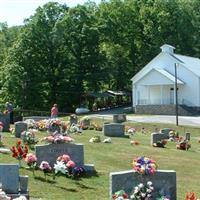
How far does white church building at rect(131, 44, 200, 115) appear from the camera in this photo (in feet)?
226

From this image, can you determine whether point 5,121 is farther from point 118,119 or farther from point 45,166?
point 118,119

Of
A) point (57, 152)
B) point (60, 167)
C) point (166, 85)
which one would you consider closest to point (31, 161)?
point (60, 167)

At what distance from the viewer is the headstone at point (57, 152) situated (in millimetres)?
17969

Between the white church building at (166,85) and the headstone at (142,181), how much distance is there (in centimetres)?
5383

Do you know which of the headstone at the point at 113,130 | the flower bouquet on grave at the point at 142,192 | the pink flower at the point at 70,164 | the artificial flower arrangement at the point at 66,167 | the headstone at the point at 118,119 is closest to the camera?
the flower bouquet on grave at the point at 142,192

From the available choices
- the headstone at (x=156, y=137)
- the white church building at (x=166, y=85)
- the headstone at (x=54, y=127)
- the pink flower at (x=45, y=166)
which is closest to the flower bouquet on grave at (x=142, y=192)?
the pink flower at (x=45, y=166)

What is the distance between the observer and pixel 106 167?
19562 mm

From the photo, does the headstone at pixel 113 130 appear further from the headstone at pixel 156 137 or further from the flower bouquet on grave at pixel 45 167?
the flower bouquet on grave at pixel 45 167

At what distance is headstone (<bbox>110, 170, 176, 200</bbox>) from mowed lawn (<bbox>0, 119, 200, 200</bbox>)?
166 cm

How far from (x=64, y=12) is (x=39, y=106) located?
12.3 m

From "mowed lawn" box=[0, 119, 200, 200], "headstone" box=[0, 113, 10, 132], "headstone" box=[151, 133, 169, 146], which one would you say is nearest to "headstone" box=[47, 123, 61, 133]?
"mowed lawn" box=[0, 119, 200, 200]

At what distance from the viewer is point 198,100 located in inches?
2714

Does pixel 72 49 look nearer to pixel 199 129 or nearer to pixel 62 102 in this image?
pixel 62 102

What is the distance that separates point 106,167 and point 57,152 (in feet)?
6.89
